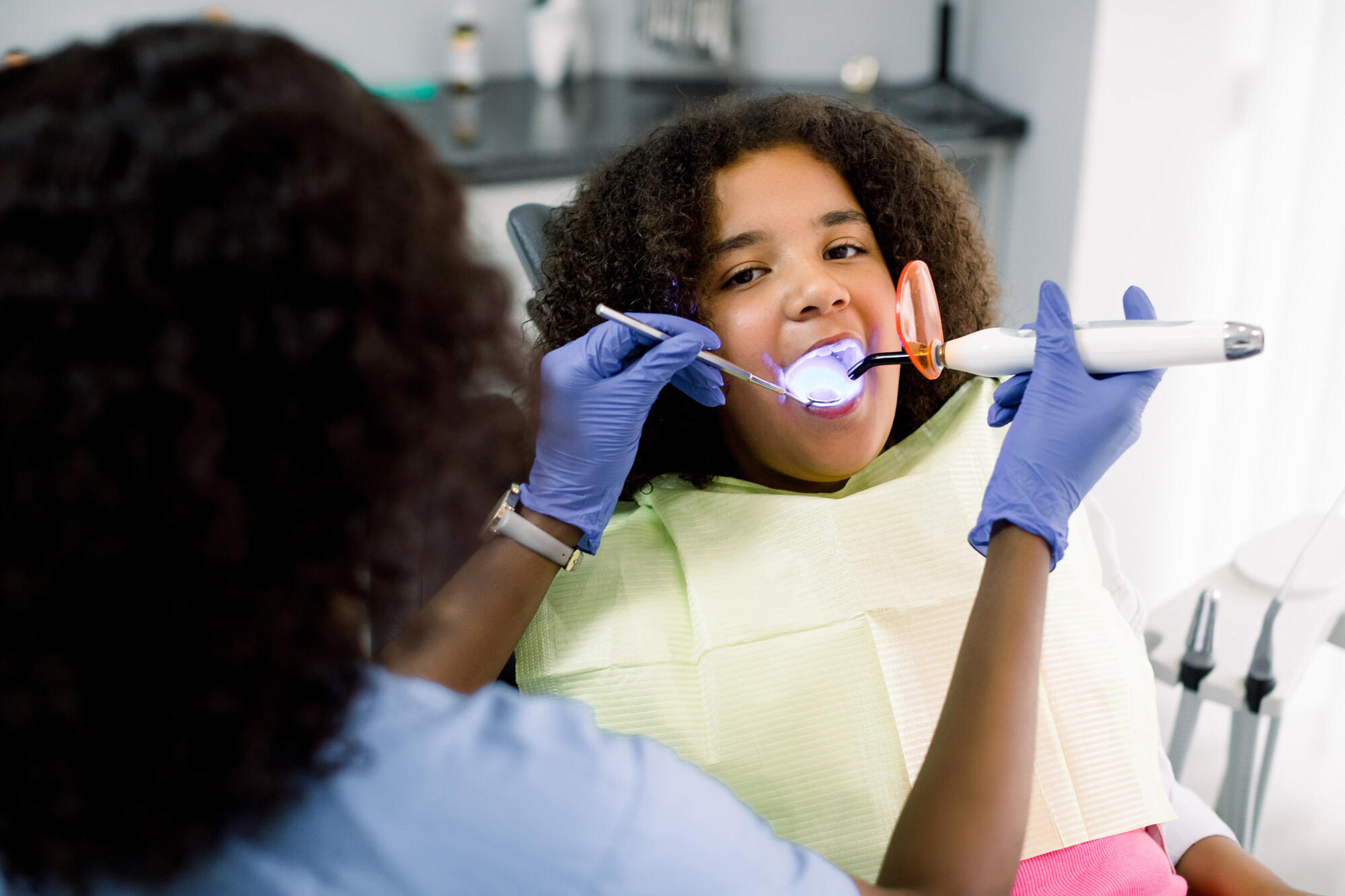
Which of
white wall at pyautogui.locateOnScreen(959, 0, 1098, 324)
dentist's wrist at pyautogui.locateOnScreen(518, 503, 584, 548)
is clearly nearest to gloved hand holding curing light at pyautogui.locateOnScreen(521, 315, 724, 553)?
dentist's wrist at pyautogui.locateOnScreen(518, 503, 584, 548)

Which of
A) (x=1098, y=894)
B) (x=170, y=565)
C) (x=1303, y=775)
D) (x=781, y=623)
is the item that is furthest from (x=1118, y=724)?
(x=1303, y=775)

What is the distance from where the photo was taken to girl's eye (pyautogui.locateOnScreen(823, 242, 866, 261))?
1.31m

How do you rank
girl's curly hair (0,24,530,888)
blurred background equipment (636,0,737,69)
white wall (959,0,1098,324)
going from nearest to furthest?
1. girl's curly hair (0,24,530,888)
2. white wall (959,0,1098,324)
3. blurred background equipment (636,0,737,69)

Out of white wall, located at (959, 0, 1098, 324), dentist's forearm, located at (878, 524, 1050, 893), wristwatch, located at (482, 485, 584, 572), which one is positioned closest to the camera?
dentist's forearm, located at (878, 524, 1050, 893)

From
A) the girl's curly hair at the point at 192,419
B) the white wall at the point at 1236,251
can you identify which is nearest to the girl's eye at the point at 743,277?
the girl's curly hair at the point at 192,419

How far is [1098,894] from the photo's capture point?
106 centimetres

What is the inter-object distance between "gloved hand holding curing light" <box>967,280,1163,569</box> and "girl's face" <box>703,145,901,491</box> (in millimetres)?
282

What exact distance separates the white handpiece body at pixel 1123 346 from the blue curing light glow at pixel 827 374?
14 cm

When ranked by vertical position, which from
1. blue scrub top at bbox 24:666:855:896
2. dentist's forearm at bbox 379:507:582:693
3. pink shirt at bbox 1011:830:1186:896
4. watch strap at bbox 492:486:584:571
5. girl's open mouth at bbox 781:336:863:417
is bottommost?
pink shirt at bbox 1011:830:1186:896

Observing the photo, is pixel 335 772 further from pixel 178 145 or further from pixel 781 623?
pixel 781 623

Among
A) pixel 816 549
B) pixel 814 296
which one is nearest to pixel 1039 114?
pixel 814 296

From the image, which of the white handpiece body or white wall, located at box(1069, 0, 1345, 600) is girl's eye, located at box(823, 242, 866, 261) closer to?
the white handpiece body

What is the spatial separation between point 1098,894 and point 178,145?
104 centimetres

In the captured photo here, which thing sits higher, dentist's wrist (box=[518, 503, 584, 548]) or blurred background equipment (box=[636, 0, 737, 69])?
blurred background equipment (box=[636, 0, 737, 69])
